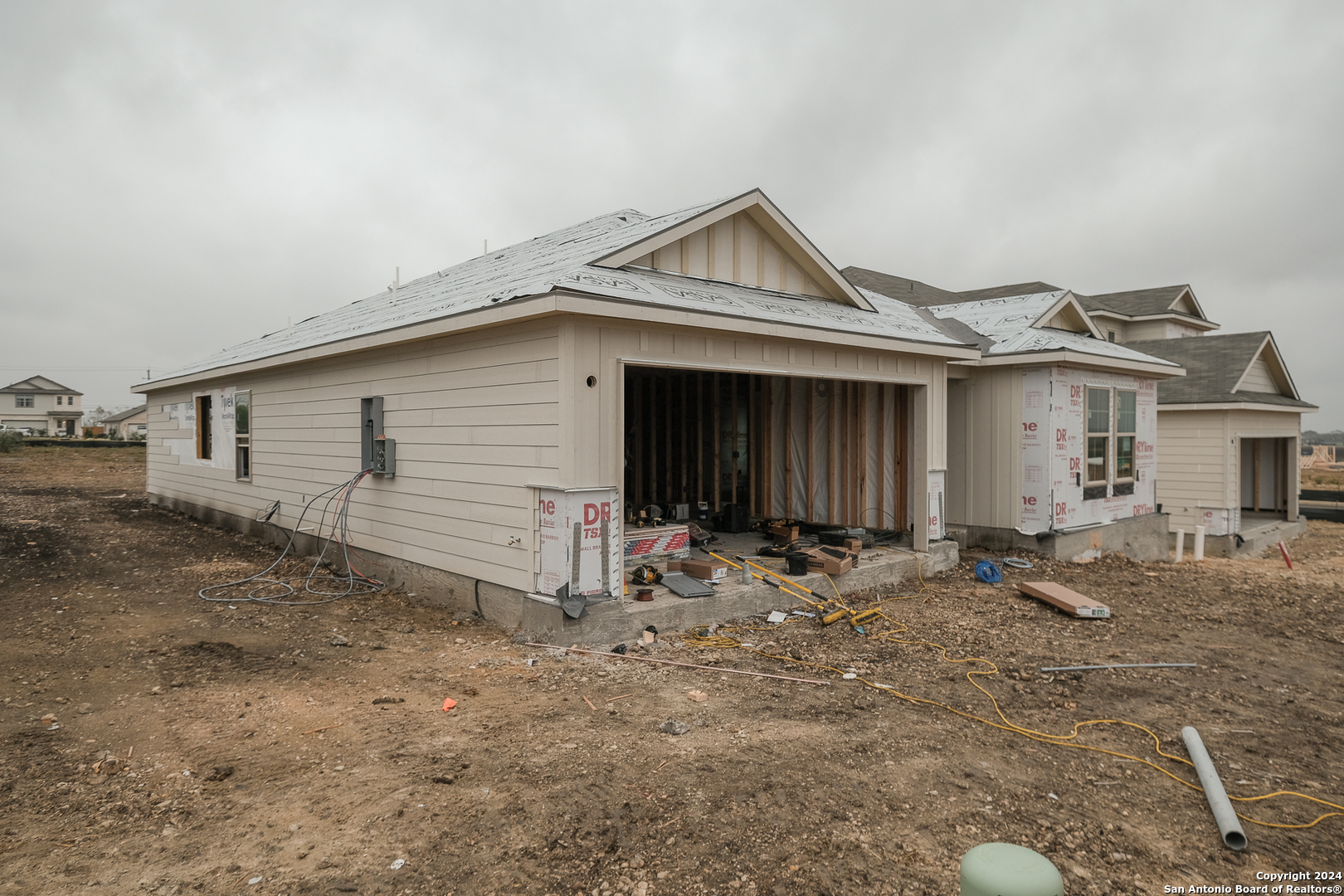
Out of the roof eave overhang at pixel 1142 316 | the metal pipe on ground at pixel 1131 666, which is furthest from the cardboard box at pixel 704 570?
the roof eave overhang at pixel 1142 316

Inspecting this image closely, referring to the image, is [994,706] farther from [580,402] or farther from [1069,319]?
[1069,319]

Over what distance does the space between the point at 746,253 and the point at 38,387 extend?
90.1m

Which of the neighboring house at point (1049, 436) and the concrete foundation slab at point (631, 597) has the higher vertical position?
the neighboring house at point (1049, 436)

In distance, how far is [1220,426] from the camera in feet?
51.6

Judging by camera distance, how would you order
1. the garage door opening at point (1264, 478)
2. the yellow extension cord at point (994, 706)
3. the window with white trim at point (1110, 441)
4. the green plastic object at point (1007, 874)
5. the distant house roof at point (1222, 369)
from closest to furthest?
the green plastic object at point (1007, 874)
the yellow extension cord at point (994, 706)
the window with white trim at point (1110, 441)
the distant house roof at point (1222, 369)
the garage door opening at point (1264, 478)

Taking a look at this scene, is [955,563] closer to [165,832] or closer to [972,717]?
[972,717]

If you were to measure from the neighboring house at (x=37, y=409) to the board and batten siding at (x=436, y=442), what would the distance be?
75783 millimetres

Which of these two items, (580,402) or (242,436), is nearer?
(580,402)

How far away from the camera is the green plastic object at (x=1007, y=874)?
2.24m

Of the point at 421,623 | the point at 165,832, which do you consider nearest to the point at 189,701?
the point at 165,832

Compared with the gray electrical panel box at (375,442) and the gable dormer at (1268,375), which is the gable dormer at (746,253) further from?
the gable dormer at (1268,375)

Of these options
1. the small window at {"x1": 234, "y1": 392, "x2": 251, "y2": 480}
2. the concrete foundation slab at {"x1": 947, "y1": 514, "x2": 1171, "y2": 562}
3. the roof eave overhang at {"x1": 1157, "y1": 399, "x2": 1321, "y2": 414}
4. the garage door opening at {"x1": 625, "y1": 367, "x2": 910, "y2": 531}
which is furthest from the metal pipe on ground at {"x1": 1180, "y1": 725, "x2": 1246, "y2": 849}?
the roof eave overhang at {"x1": 1157, "y1": 399, "x2": 1321, "y2": 414}

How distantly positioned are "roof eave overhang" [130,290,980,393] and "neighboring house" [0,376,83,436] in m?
78.0

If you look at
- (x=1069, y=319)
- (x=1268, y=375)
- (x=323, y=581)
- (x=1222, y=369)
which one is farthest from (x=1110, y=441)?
(x=323, y=581)
